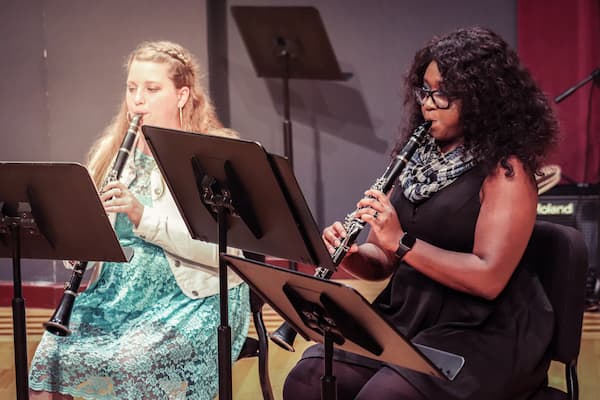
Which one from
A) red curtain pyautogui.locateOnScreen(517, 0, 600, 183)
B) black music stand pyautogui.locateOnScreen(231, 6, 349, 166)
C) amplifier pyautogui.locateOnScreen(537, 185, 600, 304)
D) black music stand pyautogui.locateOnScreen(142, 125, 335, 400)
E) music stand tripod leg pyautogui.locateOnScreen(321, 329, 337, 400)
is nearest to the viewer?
music stand tripod leg pyautogui.locateOnScreen(321, 329, 337, 400)

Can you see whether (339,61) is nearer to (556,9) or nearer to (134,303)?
(556,9)


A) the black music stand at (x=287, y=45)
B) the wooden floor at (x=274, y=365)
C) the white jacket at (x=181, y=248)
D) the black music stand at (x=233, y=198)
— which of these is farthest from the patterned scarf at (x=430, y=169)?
the black music stand at (x=287, y=45)

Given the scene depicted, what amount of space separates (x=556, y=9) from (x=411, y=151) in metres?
3.04

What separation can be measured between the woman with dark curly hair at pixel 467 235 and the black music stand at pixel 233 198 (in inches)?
7.9

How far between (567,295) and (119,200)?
1.18 metres

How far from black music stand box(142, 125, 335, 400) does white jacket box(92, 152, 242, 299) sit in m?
0.27

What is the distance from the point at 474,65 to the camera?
2.25 meters

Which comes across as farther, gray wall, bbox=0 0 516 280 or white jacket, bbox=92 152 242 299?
gray wall, bbox=0 0 516 280

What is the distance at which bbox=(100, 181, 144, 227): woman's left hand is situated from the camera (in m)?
2.43

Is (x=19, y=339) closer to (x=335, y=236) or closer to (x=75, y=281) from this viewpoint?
(x=75, y=281)

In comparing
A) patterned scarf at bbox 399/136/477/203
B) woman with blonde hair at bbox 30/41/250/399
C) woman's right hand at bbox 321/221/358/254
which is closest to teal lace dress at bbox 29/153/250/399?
woman with blonde hair at bbox 30/41/250/399

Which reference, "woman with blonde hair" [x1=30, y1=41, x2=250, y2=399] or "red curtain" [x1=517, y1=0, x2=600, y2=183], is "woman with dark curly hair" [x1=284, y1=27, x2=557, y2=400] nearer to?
"woman with blonde hair" [x1=30, y1=41, x2=250, y2=399]

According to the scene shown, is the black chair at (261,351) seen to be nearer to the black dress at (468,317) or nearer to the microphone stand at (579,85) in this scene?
the black dress at (468,317)

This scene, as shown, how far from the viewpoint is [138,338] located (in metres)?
2.49
